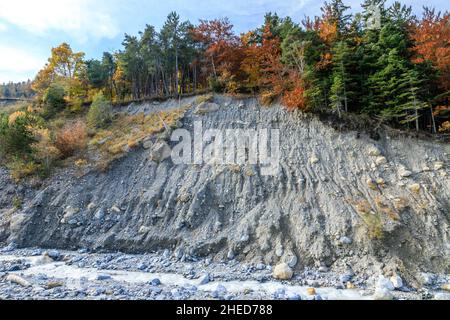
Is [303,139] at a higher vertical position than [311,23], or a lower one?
lower

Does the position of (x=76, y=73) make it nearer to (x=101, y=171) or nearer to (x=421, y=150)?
(x=101, y=171)

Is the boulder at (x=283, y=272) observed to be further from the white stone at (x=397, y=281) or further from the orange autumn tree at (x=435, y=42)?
the orange autumn tree at (x=435, y=42)

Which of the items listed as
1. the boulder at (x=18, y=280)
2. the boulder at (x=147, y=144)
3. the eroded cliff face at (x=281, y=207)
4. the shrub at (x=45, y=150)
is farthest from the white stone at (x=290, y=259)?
the shrub at (x=45, y=150)

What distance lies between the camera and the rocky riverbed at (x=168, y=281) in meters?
7.70

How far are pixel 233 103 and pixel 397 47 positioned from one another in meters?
11.5

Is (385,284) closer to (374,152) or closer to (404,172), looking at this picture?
(404,172)

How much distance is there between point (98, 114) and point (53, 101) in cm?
792

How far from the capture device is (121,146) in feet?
52.9

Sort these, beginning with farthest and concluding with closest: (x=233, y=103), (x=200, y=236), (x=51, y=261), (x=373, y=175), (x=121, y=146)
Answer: (x=233, y=103)
(x=121, y=146)
(x=373, y=175)
(x=200, y=236)
(x=51, y=261)

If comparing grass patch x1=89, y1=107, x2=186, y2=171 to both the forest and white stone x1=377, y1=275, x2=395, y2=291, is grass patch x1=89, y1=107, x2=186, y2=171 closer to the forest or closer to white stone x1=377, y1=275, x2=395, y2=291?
the forest

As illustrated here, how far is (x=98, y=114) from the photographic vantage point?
66.9 feet

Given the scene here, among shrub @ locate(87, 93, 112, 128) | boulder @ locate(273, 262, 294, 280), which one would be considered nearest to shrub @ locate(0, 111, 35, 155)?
shrub @ locate(87, 93, 112, 128)

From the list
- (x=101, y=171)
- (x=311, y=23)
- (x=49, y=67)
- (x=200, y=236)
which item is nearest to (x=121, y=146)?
(x=101, y=171)

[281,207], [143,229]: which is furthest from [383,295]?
[143,229]
